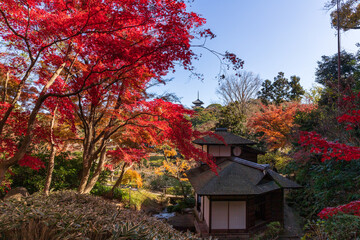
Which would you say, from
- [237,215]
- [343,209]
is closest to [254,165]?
[237,215]

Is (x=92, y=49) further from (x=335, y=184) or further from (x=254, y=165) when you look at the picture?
(x=335, y=184)

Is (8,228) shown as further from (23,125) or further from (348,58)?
(348,58)

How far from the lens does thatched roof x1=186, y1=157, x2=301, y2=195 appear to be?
8.18 m

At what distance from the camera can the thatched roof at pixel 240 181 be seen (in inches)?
322

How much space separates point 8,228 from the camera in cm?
199

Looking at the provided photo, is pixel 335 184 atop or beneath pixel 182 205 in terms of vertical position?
atop

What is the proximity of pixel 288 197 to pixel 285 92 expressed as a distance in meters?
17.6

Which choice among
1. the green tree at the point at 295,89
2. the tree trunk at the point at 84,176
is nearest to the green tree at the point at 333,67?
the green tree at the point at 295,89

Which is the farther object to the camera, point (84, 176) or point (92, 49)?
point (84, 176)

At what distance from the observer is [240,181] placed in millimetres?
8656

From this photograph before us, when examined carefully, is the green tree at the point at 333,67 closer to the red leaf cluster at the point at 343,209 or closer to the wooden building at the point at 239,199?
the wooden building at the point at 239,199

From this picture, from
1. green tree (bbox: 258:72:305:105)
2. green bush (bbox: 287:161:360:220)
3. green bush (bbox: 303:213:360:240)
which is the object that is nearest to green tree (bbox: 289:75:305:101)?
green tree (bbox: 258:72:305:105)

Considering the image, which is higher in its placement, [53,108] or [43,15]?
[43,15]

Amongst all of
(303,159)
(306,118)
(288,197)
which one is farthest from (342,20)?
(288,197)
